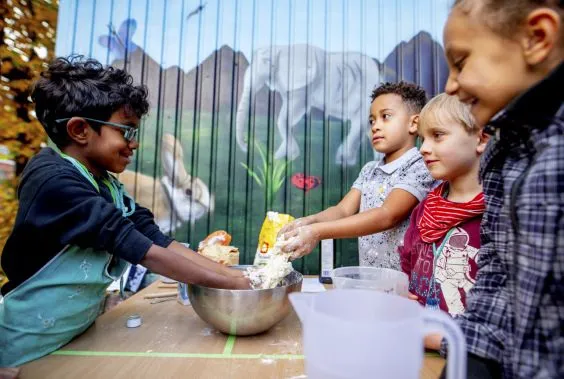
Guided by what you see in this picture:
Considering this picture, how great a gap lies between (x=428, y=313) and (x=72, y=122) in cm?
130

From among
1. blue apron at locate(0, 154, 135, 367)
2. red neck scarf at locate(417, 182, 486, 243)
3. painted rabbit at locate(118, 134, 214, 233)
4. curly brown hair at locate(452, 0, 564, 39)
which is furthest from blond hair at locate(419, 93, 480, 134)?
painted rabbit at locate(118, 134, 214, 233)

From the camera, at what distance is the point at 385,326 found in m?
0.42

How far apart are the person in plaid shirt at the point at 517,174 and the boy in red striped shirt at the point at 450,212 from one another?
1.71 ft

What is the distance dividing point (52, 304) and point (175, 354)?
40cm

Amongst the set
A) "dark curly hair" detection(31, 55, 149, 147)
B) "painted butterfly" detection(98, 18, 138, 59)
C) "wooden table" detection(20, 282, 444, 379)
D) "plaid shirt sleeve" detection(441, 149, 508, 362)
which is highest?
"painted butterfly" detection(98, 18, 138, 59)

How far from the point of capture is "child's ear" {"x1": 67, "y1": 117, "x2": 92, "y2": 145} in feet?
3.98

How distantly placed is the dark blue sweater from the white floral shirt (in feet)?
4.02

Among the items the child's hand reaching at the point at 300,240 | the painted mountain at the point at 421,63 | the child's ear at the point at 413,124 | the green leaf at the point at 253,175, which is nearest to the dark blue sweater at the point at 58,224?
the child's hand reaching at the point at 300,240

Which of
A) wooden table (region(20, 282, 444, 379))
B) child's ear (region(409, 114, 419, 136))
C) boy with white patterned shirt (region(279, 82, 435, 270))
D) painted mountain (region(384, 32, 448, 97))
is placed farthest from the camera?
painted mountain (region(384, 32, 448, 97))

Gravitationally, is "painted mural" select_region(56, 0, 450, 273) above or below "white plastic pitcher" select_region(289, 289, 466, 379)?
above

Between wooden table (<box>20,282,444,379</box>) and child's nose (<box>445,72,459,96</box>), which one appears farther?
wooden table (<box>20,282,444,379</box>)

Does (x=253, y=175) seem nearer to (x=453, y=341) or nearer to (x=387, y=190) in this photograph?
(x=387, y=190)

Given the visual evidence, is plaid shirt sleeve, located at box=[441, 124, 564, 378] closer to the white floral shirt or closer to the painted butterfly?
the white floral shirt

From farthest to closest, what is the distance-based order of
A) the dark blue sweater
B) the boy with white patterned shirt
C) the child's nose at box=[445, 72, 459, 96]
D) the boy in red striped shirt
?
the boy with white patterned shirt < the boy in red striped shirt < the dark blue sweater < the child's nose at box=[445, 72, 459, 96]
